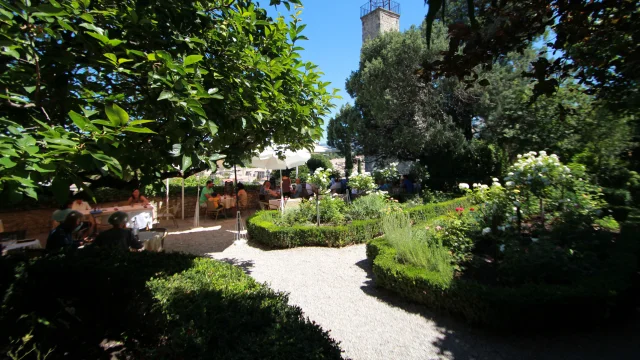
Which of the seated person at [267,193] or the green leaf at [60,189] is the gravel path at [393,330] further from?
the seated person at [267,193]

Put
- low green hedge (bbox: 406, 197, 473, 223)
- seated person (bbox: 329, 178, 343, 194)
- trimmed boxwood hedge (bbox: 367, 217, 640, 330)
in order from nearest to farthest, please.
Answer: trimmed boxwood hedge (bbox: 367, 217, 640, 330) < low green hedge (bbox: 406, 197, 473, 223) < seated person (bbox: 329, 178, 343, 194)

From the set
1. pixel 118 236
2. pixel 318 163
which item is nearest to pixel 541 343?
pixel 118 236

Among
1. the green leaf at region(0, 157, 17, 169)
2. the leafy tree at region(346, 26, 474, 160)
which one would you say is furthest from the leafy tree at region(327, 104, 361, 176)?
the green leaf at region(0, 157, 17, 169)

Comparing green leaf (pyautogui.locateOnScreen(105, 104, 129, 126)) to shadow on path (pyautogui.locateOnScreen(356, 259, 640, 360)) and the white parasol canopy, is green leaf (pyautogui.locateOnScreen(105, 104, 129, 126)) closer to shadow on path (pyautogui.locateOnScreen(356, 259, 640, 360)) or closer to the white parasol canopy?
shadow on path (pyautogui.locateOnScreen(356, 259, 640, 360))

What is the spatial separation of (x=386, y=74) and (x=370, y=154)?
15.6 ft

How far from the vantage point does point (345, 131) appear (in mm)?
19625

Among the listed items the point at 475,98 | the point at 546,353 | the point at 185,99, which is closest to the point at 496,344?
the point at 546,353

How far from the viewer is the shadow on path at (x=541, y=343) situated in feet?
10.1

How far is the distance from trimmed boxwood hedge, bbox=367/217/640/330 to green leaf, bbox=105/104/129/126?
3789mm

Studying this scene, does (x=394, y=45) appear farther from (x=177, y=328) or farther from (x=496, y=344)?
(x=177, y=328)

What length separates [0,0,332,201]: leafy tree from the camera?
5.03ft

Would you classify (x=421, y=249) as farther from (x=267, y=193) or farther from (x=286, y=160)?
(x=267, y=193)

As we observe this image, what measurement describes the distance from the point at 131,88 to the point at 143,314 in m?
1.91

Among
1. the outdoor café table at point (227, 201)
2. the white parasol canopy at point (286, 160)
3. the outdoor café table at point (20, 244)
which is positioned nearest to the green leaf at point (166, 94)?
the outdoor café table at point (20, 244)
